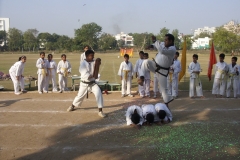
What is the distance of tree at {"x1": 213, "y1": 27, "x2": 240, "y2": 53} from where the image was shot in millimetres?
59641

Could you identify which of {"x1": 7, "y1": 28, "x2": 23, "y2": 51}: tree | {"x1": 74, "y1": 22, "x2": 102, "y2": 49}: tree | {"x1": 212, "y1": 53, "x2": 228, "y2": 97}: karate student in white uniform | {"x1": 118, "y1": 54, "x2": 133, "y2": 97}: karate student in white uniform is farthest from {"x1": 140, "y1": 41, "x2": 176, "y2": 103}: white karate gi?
{"x1": 7, "y1": 28, "x2": 23, "y2": 51}: tree

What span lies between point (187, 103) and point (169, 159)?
16.1 feet

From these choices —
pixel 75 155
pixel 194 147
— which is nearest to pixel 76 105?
pixel 75 155

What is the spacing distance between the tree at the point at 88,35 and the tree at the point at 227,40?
112 ft

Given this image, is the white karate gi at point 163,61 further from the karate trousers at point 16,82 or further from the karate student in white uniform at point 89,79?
the karate trousers at point 16,82

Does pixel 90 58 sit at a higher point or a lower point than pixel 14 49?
lower

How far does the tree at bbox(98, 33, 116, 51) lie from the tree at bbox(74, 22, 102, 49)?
1562mm

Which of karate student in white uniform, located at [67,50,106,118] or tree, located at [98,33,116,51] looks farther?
tree, located at [98,33,116,51]

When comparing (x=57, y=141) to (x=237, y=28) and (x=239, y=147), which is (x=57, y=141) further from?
(x=237, y=28)

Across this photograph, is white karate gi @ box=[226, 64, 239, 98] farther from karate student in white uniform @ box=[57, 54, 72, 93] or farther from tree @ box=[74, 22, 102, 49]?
tree @ box=[74, 22, 102, 49]

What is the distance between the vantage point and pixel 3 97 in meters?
10.5

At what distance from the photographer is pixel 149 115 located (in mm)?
6523

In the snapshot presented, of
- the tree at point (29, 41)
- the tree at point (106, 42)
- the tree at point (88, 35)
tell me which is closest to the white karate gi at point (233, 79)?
the tree at point (88, 35)

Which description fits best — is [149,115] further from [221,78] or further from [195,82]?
[221,78]
